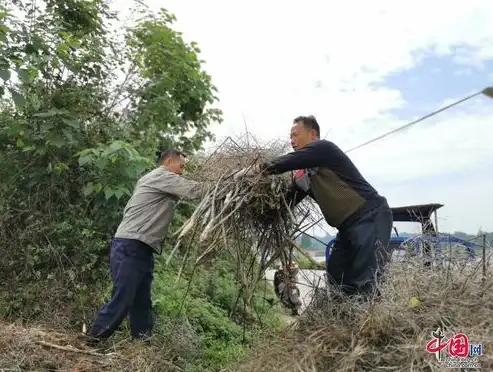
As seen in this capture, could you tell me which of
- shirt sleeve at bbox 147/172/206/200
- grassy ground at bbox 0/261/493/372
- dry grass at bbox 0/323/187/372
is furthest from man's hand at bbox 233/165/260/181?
dry grass at bbox 0/323/187/372

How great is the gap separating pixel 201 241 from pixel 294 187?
88 cm

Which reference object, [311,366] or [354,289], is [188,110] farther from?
[311,366]

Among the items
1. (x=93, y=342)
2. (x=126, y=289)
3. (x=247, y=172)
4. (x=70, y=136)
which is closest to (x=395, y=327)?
(x=247, y=172)

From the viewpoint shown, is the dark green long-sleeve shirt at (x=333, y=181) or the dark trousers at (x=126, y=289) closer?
the dark green long-sleeve shirt at (x=333, y=181)

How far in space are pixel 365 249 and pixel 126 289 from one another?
73.0 inches

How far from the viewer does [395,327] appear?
2.46 meters

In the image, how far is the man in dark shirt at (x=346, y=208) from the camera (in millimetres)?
3166

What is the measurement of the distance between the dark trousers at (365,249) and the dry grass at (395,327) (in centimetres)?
18

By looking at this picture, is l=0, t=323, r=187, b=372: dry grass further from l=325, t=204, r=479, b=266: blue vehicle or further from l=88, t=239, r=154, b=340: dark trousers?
l=325, t=204, r=479, b=266: blue vehicle

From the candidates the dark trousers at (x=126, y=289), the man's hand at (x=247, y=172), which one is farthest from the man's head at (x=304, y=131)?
the dark trousers at (x=126, y=289)

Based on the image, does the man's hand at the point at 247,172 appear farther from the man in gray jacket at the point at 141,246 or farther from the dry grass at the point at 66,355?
the dry grass at the point at 66,355

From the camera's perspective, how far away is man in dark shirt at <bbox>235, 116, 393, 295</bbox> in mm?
Result: 3166

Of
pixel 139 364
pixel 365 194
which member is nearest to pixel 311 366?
pixel 365 194

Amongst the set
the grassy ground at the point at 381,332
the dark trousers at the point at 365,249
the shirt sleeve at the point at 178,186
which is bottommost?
the grassy ground at the point at 381,332
